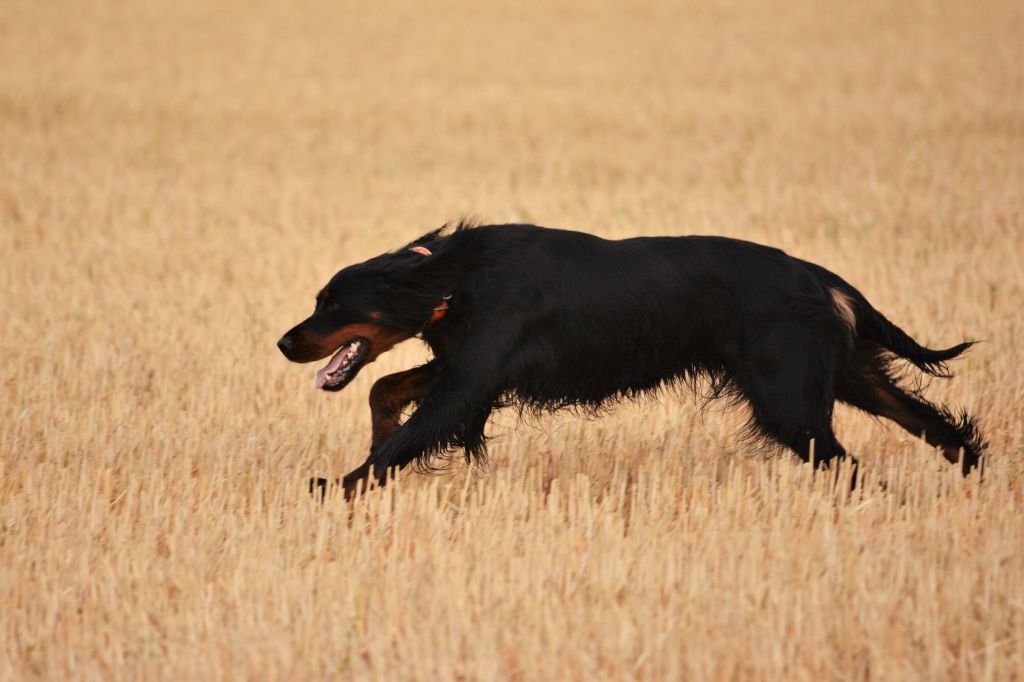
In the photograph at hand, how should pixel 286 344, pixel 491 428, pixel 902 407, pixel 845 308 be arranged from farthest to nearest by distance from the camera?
pixel 491 428 → pixel 902 407 → pixel 845 308 → pixel 286 344

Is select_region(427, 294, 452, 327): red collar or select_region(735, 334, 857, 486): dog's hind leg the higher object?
select_region(427, 294, 452, 327): red collar

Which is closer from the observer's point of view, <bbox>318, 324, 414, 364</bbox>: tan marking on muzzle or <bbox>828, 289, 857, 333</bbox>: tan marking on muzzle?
<bbox>318, 324, 414, 364</bbox>: tan marking on muzzle

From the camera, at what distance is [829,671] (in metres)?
3.21

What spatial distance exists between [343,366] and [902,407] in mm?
2055

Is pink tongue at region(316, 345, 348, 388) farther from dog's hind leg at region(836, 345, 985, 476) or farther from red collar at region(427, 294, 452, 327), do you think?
dog's hind leg at region(836, 345, 985, 476)

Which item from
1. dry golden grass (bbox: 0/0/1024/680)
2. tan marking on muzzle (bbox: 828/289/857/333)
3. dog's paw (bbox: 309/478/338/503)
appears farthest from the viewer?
tan marking on muzzle (bbox: 828/289/857/333)

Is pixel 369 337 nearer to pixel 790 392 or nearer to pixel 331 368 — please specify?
pixel 331 368

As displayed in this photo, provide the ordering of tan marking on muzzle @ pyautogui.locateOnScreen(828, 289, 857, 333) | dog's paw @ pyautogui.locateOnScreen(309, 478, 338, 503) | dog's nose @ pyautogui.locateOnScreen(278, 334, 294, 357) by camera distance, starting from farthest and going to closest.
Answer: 1. tan marking on muzzle @ pyautogui.locateOnScreen(828, 289, 857, 333)
2. dog's paw @ pyautogui.locateOnScreen(309, 478, 338, 503)
3. dog's nose @ pyautogui.locateOnScreen(278, 334, 294, 357)

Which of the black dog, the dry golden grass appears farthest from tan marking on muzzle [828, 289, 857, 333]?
the dry golden grass

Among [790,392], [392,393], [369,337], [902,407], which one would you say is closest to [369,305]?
[369,337]

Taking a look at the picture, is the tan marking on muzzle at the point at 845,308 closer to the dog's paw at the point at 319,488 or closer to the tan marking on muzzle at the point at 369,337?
the tan marking on muzzle at the point at 369,337

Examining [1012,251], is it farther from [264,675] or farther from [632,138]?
[264,675]

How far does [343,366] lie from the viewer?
4477mm

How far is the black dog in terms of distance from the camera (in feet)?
14.5
